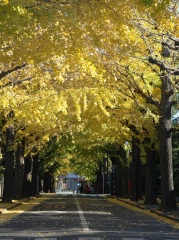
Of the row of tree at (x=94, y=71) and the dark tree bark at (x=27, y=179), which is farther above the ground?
the row of tree at (x=94, y=71)

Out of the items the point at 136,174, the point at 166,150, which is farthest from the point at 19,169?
the point at 166,150

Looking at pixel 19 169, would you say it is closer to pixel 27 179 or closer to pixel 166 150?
pixel 27 179

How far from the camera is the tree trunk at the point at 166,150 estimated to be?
24.1 meters

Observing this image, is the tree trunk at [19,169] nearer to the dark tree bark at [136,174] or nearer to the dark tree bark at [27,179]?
the dark tree bark at [27,179]

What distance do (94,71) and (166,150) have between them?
23.9 feet

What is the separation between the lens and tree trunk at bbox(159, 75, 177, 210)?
79.0 feet

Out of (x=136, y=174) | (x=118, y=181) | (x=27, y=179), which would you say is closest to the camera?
(x=136, y=174)

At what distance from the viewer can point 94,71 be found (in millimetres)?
18625

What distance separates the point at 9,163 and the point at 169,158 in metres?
10.7

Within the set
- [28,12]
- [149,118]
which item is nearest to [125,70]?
[149,118]

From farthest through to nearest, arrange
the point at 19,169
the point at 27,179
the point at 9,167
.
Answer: the point at 27,179, the point at 19,169, the point at 9,167

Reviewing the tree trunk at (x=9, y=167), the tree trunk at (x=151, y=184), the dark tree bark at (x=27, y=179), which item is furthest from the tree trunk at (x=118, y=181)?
the tree trunk at (x=9, y=167)

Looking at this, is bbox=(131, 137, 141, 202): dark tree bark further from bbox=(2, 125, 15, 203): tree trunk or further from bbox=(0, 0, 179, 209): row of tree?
bbox=(2, 125, 15, 203): tree trunk

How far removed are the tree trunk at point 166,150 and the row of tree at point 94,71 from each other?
46mm
